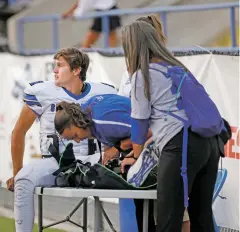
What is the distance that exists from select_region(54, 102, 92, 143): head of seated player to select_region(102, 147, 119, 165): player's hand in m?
0.22

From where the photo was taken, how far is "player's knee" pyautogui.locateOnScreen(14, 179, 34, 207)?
17.3 ft

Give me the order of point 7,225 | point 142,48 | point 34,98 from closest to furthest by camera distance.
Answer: point 142,48
point 34,98
point 7,225

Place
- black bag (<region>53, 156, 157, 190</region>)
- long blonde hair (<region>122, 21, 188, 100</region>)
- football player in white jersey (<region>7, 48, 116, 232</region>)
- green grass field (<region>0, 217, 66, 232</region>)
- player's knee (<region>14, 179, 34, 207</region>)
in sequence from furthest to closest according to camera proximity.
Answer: green grass field (<region>0, 217, 66, 232</region>) < football player in white jersey (<region>7, 48, 116, 232</region>) < player's knee (<region>14, 179, 34, 207</region>) < black bag (<region>53, 156, 157, 190</region>) < long blonde hair (<region>122, 21, 188, 100</region>)

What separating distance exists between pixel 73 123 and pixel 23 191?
0.52 m

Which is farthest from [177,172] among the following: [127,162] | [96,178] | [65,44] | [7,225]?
Answer: [65,44]

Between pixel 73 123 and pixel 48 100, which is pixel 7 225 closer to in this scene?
pixel 48 100

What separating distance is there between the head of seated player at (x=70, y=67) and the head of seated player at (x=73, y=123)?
816 millimetres

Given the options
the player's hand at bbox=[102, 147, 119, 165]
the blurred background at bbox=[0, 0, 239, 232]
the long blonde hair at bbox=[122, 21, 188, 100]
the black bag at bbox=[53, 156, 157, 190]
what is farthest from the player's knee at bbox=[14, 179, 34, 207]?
the blurred background at bbox=[0, 0, 239, 232]

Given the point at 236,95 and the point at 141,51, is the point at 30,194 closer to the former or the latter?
the point at 141,51

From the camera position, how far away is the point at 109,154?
5.45 metres

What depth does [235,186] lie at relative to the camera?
6785mm

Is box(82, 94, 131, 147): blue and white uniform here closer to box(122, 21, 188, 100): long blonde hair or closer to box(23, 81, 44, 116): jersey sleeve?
box(122, 21, 188, 100): long blonde hair

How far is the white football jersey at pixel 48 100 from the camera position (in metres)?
Answer: 6.04

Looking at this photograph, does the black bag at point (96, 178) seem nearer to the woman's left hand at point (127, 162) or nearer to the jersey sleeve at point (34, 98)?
the woman's left hand at point (127, 162)
